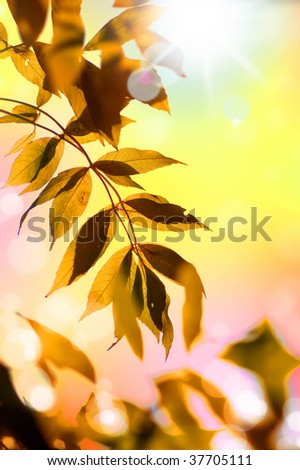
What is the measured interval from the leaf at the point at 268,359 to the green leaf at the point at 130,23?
0.27 metres

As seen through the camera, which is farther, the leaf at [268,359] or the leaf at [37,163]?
the leaf at [37,163]

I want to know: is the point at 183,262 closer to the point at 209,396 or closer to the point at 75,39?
the point at 209,396

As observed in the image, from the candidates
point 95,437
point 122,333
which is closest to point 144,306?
point 122,333

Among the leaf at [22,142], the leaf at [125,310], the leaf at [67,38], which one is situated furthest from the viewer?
the leaf at [22,142]

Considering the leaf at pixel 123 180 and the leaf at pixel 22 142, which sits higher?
the leaf at pixel 22 142

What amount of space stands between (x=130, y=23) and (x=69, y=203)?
209 mm

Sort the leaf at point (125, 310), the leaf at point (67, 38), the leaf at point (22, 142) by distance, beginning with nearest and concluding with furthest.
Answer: the leaf at point (67, 38) → the leaf at point (125, 310) → the leaf at point (22, 142)

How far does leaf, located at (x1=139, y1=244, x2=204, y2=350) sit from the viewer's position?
0.46 m

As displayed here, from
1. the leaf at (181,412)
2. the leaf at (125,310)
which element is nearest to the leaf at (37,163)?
the leaf at (125,310)

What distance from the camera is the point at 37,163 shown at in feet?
1.75

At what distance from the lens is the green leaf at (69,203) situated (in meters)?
0.52

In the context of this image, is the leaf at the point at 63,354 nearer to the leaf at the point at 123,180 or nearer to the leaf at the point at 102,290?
the leaf at the point at 102,290

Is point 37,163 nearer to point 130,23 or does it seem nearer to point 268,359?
point 130,23

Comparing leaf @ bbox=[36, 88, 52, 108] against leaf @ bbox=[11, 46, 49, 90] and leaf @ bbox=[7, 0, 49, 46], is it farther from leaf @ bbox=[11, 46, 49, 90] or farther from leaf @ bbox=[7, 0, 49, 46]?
leaf @ bbox=[7, 0, 49, 46]
